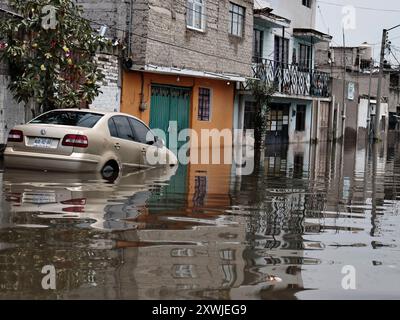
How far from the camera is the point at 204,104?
80.2 feet

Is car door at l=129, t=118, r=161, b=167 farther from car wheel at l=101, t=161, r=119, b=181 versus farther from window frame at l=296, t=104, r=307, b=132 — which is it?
window frame at l=296, t=104, r=307, b=132

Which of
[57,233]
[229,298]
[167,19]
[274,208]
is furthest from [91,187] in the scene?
[167,19]

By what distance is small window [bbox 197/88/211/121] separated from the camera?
2405 centimetres

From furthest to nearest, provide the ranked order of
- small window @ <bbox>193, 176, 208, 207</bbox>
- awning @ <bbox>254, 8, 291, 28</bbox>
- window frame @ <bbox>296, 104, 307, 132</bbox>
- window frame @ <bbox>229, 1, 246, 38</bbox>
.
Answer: window frame @ <bbox>296, 104, 307, 132</bbox> → awning @ <bbox>254, 8, 291, 28</bbox> → window frame @ <bbox>229, 1, 246, 38</bbox> → small window @ <bbox>193, 176, 208, 207</bbox>

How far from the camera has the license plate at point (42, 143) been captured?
11312 mm

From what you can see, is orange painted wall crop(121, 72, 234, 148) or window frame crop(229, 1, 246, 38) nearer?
orange painted wall crop(121, 72, 234, 148)

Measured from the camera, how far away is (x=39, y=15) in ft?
44.6

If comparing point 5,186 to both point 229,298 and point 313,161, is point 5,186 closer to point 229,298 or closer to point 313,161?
point 229,298

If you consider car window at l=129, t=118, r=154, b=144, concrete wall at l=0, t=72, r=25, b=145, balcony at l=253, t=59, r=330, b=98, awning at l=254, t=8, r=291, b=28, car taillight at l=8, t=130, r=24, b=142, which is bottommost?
car taillight at l=8, t=130, r=24, b=142

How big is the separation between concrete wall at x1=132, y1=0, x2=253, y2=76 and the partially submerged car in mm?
7778

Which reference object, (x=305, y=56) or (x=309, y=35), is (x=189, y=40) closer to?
(x=309, y=35)

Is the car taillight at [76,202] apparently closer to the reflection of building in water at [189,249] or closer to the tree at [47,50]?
the reflection of building in water at [189,249]

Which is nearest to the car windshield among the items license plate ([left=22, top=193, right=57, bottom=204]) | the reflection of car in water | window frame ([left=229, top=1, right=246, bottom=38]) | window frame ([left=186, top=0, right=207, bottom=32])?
the reflection of car in water

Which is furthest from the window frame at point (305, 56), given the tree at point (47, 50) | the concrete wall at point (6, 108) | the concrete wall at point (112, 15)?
the concrete wall at point (6, 108)
